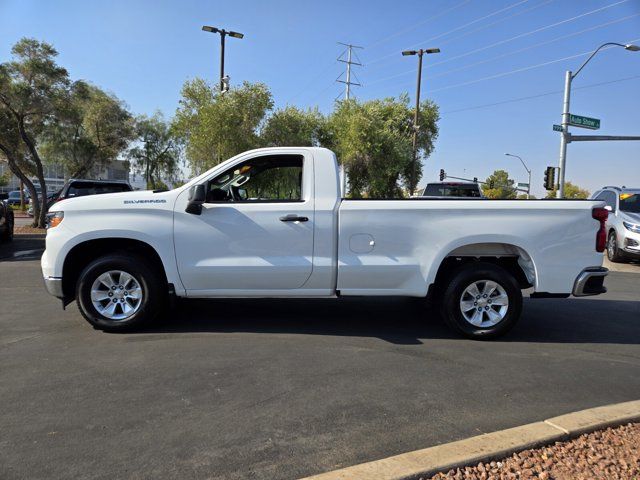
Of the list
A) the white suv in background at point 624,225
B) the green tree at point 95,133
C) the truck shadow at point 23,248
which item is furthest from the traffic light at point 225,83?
the white suv in background at point 624,225

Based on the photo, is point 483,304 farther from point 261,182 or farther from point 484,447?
point 261,182

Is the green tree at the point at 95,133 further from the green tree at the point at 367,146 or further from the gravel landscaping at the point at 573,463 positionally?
the gravel landscaping at the point at 573,463

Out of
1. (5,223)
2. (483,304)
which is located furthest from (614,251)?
(5,223)

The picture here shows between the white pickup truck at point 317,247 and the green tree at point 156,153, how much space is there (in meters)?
43.4

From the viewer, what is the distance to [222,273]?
542cm

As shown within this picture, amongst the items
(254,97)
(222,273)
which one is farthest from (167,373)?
(254,97)

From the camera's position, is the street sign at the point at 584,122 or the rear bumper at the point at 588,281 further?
the street sign at the point at 584,122

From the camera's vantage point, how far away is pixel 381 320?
249 inches

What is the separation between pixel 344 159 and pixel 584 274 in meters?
27.8

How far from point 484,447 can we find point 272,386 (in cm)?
175

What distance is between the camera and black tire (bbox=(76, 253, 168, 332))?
5.42 meters

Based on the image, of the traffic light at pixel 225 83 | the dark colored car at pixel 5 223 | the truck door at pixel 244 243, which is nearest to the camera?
the truck door at pixel 244 243

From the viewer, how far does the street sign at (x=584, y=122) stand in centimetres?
2317

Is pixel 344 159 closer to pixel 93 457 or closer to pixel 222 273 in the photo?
pixel 222 273
